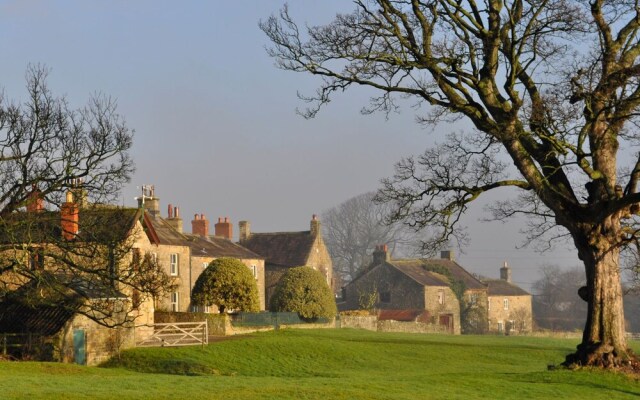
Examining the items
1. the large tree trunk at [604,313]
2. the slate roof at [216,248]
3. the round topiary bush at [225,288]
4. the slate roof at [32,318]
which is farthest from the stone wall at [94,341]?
the slate roof at [216,248]

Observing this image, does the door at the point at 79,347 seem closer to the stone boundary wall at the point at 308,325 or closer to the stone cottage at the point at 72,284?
the stone cottage at the point at 72,284

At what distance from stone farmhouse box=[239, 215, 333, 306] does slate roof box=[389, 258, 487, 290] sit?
747 centimetres

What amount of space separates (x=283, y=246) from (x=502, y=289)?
89.1 feet

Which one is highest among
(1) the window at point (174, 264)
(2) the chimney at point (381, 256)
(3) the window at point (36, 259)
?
(2) the chimney at point (381, 256)

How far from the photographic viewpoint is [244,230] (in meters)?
90.2

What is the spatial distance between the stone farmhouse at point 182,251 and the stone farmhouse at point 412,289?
1500 centimetres

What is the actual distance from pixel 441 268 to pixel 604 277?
63224 millimetres

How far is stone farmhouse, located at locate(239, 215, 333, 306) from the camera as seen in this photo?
8406 centimetres

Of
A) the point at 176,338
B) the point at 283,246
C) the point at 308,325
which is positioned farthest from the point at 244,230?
the point at 176,338

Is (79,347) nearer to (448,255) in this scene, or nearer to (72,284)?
(72,284)

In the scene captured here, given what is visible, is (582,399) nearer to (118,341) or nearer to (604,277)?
(604,277)

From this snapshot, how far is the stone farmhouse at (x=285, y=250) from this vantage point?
8406 cm

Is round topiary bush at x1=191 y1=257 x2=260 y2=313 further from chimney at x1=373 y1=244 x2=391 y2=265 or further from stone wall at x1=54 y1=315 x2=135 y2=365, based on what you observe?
chimney at x1=373 y1=244 x2=391 y2=265

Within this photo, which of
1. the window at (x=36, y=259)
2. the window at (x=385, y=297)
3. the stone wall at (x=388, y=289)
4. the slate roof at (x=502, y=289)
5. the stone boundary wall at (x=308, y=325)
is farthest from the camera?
the slate roof at (x=502, y=289)
